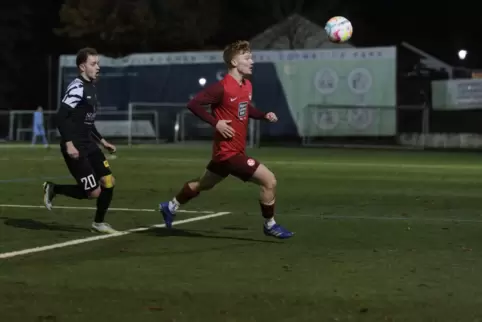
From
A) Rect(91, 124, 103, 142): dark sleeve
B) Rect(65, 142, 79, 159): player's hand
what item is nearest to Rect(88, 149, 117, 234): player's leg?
Rect(91, 124, 103, 142): dark sleeve

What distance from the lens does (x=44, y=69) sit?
59.3m

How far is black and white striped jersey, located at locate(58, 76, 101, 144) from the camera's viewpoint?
10000 mm

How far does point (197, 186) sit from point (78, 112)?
1499mm

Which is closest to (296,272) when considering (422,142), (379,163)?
(379,163)

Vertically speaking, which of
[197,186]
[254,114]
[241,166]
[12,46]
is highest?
[12,46]

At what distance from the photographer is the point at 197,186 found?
10.2m

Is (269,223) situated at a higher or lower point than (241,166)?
lower

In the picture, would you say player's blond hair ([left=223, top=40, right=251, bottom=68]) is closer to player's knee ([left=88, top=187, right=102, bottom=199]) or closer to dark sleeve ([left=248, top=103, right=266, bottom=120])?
dark sleeve ([left=248, top=103, right=266, bottom=120])

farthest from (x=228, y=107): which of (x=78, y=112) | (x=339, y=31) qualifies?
(x=339, y=31)

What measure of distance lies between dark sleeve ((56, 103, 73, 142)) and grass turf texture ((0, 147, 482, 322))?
1.09 metres

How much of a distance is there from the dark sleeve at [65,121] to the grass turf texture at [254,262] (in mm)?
1088

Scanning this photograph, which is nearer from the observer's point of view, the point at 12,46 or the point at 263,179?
the point at 263,179

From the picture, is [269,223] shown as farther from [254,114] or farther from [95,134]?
[95,134]

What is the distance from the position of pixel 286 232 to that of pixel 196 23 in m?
48.4
